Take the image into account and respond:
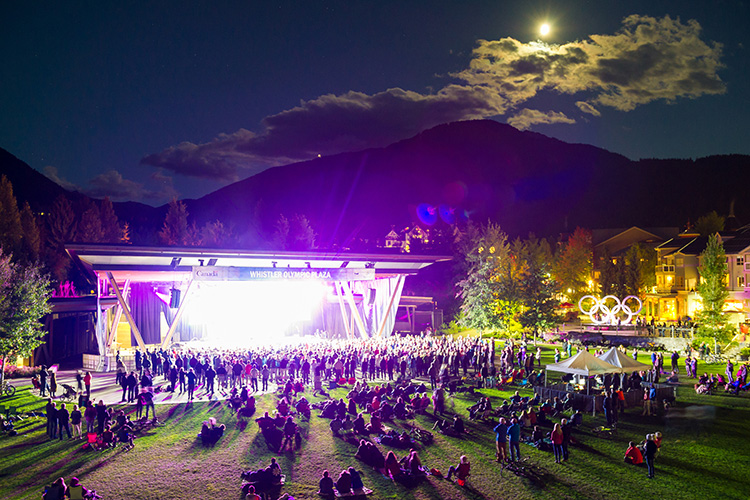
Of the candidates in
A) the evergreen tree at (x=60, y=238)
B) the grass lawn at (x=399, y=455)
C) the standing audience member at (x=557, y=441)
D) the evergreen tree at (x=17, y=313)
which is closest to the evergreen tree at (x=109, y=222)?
the evergreen tree at (x=60, y=238)

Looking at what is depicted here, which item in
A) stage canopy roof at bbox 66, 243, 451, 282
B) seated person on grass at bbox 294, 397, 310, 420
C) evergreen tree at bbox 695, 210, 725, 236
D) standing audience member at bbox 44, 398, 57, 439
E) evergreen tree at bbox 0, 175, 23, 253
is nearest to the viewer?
standing audience member at bbox 44, 398, 57, 439

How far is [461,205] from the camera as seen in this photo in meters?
183

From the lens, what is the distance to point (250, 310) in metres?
43.2

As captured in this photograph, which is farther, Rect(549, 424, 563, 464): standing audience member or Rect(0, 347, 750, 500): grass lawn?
Rect(549, 424, 563, 464): standing audience member

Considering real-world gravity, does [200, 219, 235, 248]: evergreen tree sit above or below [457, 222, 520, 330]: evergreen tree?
above

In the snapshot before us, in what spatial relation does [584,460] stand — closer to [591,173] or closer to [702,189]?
[702,189]

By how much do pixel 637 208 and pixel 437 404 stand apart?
151570mm

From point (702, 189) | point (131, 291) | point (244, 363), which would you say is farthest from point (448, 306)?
point (702, 189)

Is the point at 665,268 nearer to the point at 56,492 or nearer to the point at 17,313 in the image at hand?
the point at 17,313

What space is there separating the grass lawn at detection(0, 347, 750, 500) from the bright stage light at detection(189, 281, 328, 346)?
24008 millimetres

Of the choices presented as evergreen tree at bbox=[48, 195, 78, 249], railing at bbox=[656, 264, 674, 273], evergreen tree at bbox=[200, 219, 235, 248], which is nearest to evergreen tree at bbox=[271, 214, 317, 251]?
evergreen tree at bbox=[200, 219, 235, 248]

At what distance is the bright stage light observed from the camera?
4159 cm

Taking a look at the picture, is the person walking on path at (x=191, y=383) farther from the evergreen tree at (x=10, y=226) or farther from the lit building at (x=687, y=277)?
the lit building at (x=687, y=277)

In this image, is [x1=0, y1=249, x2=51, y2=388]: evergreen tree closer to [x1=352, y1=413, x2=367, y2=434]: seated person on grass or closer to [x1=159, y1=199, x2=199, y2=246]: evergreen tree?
[x1=352, y1=413, x2=367, y2=434]: seated person on grass
